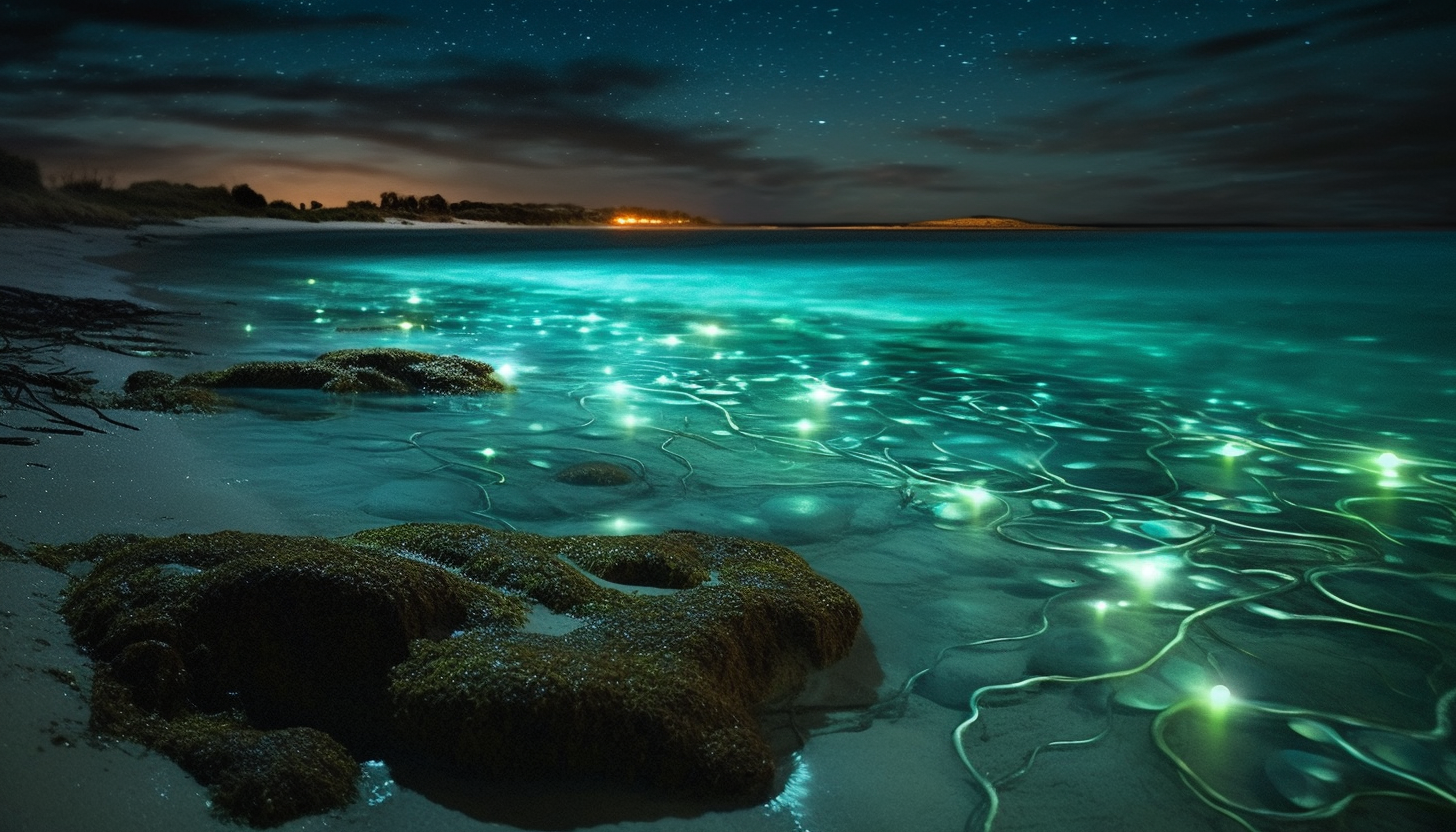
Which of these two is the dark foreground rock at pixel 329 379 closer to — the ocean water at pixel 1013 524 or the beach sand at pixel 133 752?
A: the ocean water at pixel 1013 524

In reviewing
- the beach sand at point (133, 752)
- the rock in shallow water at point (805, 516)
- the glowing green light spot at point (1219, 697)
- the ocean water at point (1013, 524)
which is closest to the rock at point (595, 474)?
the ocean water at point (1013, 524)

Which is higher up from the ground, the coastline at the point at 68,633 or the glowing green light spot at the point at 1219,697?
the coastline at the point at 68,633

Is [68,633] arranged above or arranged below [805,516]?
above

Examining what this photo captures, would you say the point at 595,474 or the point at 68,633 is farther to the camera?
the point at 595,474

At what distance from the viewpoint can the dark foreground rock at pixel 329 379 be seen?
5223mm

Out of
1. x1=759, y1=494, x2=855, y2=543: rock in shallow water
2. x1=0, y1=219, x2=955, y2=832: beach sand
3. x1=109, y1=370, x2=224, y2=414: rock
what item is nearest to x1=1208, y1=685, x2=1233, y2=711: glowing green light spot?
x1=0, y1=219, x2=955, y2=832: beach sand

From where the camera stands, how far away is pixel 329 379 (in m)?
6.34

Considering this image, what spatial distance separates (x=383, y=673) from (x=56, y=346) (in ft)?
18.6

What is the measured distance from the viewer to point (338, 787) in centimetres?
172

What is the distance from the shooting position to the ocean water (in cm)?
220

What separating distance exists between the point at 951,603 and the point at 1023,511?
1.28 meters

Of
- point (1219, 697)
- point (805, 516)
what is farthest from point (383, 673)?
point (805, 516)

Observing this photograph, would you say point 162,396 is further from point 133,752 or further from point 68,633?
point 133,752

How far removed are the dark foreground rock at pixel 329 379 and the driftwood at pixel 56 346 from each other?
36 centimetres
